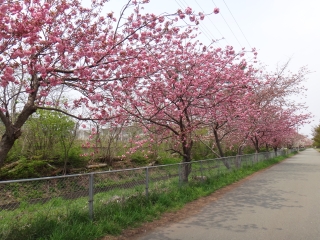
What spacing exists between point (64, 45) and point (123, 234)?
3761 mm

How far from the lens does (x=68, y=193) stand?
5605 mm

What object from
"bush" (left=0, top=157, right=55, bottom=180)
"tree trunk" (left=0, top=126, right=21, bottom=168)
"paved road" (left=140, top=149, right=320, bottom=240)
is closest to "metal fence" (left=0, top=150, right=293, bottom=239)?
"tree trunk" (left=0, top=126, right=21, bottom=168)

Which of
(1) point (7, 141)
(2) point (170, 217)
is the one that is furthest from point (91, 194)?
(2) point (170, 217)

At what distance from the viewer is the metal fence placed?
4609mm

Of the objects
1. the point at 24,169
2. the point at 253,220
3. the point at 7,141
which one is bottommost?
the point at 253,220

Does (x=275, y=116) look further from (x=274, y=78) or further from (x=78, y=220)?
(x=78, y=220)

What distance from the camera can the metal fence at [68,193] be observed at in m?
4.61

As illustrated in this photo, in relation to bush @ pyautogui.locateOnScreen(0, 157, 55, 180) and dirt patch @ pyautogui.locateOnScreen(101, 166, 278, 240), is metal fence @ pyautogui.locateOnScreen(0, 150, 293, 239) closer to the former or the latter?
dirt patch @ pyautogui.locateOnScreen(101, 166, 278, 240)

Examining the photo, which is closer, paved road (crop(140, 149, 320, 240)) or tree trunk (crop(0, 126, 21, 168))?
tree trunk (crop(0, 126, 21, 168))

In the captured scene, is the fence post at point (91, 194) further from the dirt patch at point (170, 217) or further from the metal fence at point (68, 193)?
the dirt patch at point (170, 217)

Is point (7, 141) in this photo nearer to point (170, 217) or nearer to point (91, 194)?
point (91, 194)

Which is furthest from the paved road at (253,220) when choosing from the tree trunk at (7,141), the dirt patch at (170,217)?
the tree trunk at (7,141)

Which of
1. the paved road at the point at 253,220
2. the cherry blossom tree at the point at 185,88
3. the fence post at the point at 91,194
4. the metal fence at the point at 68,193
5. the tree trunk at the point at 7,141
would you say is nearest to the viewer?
the metal fence at the point at 68,193

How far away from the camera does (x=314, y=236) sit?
518cm
